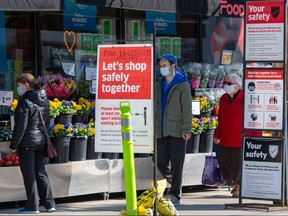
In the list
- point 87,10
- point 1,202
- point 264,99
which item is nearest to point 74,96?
point 87,10

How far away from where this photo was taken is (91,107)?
12.4 m

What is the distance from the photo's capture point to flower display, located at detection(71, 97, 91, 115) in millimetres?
12094

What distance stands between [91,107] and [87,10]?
1704 millimetres

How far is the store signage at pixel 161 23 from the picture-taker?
14.0m

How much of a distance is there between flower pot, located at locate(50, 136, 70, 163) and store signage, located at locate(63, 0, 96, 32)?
2.13 meters

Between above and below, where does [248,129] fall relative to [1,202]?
above

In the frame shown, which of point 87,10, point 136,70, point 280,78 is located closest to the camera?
point 136,70

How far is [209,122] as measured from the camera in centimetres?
1321

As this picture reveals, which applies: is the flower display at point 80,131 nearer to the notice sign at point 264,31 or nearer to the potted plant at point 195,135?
the potted plant at point 195,135

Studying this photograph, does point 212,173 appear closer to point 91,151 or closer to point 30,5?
point 91,151

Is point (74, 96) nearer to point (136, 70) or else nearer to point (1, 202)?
point (1, 202)

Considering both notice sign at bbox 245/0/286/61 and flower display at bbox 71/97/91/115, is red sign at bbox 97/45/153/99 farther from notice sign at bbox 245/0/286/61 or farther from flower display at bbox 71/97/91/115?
flower display at bbox 71/97/91/115

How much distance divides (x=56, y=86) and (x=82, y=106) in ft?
1.57

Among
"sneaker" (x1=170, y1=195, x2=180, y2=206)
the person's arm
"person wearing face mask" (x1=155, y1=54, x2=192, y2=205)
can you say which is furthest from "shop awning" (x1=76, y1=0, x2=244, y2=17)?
"sneaker" (x1=170, y1=195, x2=180, y2=206)
